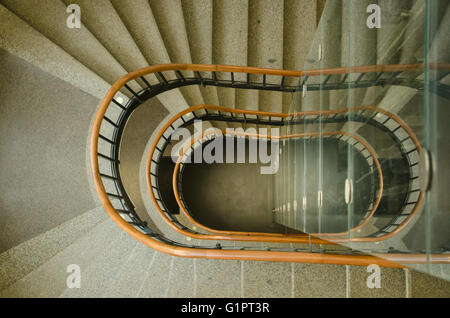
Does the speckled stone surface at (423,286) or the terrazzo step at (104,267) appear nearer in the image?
the speckled stone surface at (423,286)

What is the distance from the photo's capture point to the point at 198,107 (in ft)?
12.0

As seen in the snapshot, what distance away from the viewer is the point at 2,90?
2.50 m

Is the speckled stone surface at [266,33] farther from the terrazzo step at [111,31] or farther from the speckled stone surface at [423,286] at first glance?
the speckled stone surface at [423,286]

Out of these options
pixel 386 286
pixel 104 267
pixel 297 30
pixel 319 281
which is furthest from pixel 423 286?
pixel 297 30

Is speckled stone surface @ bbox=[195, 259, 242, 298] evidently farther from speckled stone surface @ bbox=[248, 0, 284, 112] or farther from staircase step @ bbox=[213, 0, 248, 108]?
speckled stone surface @ bbox=[248, 0, 284, 112]

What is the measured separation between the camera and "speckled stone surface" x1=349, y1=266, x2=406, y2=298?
5.64ft

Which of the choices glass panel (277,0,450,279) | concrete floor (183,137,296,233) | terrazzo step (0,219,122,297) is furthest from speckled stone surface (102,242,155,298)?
concrete floor (183,137,296,233)

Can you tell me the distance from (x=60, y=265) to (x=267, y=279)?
1.81 metres

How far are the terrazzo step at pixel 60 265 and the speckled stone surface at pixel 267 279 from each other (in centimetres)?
144

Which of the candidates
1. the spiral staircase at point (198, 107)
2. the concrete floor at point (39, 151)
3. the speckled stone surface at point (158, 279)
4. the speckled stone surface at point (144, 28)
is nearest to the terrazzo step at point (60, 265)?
the spiral staircase at point (198, 107)

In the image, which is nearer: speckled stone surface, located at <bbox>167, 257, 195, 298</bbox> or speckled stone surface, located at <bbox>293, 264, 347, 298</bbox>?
speckled stone surface, located at <bbox>293, 264, 347, 298</bbox>

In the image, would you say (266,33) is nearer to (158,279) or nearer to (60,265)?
(158,279)

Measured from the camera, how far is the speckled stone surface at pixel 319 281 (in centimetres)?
181
